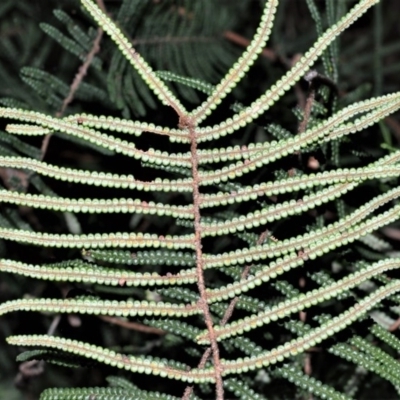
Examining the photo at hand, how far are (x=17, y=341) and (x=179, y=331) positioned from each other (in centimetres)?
19

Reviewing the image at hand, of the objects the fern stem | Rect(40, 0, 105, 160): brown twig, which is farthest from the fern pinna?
Rect(40, 0, 105, 160): brown twig

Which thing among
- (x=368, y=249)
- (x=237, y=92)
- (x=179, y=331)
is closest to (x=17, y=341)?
(x=179, y=331)

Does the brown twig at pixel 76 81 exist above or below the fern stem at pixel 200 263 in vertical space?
above

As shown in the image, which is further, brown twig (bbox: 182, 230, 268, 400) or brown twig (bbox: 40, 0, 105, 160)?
brown twig (bbox: 40, 0, 105, 160)

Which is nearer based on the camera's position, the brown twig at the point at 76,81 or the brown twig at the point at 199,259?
the brown twig at the point at 199,259

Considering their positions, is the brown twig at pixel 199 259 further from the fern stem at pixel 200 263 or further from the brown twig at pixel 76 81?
the brown twig at pixel 76 81

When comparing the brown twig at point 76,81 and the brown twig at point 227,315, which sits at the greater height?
the brown twig at point 76,81

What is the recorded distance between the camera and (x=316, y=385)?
715 mm

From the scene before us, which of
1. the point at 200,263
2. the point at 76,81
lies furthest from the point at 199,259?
the point at 76,81

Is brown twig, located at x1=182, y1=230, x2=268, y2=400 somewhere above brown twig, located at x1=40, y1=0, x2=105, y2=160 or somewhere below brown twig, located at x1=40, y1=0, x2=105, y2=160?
below

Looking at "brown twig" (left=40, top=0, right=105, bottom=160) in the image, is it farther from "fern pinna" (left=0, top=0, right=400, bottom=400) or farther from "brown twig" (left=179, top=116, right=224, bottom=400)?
"brown twig" (left=179, top=116, right=224, bottom=400)

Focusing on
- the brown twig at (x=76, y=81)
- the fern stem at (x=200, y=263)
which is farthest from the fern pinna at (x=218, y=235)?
the brown twig at (x=76, y=81)

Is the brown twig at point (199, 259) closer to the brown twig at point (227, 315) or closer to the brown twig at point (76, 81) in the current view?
the brown twig at point (227, 315)

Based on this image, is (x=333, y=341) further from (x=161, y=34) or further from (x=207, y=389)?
(x=161, y=34)
